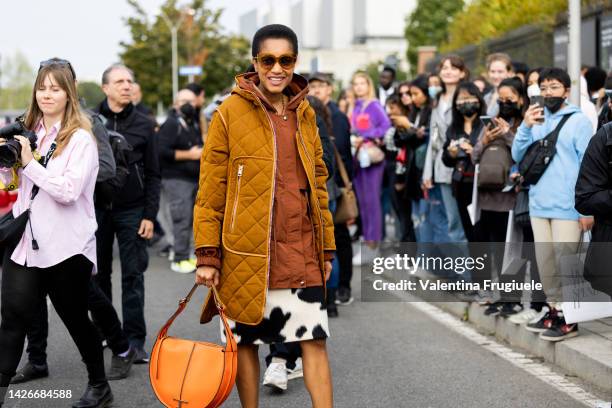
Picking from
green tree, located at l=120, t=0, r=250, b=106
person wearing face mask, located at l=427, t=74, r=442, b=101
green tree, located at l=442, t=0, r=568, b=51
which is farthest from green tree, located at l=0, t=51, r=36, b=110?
person wearing face mask, located at l=427, t=74, r=442, b=101

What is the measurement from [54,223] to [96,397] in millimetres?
1113

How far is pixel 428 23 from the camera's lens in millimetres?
52312

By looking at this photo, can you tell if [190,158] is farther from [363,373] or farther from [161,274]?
[363,373]

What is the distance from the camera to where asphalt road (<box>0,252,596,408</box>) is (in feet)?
20.2

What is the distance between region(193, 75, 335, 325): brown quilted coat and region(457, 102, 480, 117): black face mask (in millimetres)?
4279

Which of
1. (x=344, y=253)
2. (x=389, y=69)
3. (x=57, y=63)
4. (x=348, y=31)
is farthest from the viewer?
(x=348, y=31)

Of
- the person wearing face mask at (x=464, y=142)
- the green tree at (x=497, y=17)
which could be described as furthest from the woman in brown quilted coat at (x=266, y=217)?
the green tree at (x=497, y=17)

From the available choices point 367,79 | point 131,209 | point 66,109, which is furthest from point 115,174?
point 367,79

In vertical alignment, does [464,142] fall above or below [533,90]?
below

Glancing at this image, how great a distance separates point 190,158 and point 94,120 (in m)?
6.24

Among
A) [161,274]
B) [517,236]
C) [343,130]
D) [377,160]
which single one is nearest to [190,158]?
[161,274]

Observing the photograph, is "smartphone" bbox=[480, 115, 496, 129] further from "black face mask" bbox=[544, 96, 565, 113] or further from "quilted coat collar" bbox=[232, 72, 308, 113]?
"quilted coat collar" bbox=[232, 72, 308, 113]

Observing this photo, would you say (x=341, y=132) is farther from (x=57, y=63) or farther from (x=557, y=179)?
(x=57, y=63)

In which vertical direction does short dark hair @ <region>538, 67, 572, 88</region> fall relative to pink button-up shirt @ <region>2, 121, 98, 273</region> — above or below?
above
